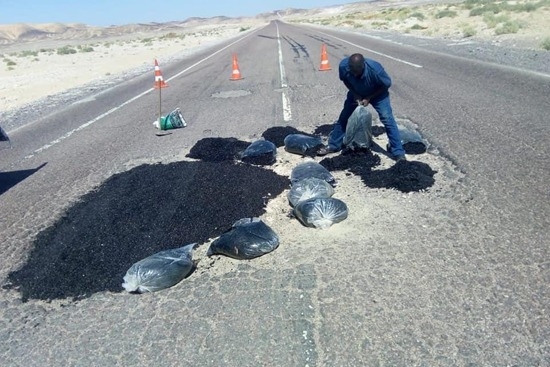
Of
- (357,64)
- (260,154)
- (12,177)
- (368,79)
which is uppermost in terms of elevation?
(357,64)

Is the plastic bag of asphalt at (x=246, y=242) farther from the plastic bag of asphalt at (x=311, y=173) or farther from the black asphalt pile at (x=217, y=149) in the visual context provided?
the black asphalt pile at (x=217, y=149)

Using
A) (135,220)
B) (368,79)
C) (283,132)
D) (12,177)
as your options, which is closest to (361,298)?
(135,220)

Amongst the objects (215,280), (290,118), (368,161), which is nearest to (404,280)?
(215,280)

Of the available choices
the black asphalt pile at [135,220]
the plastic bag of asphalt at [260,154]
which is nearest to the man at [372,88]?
the plastic bag of asphalt at [260,154]

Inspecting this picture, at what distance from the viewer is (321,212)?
417cm

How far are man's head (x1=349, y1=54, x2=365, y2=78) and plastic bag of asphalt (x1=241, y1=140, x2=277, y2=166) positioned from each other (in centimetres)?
157

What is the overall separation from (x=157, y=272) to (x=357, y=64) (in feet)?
11.1

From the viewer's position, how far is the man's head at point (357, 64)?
5.21 metres

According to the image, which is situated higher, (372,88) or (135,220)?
(372,88)

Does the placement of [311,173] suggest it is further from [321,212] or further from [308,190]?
[321,212]

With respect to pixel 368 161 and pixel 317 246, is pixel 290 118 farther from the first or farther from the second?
pixel 317 246

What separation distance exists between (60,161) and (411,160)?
561 cm

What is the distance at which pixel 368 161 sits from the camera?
5750 mm

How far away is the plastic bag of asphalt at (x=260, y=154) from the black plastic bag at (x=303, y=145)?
291 millimetres
